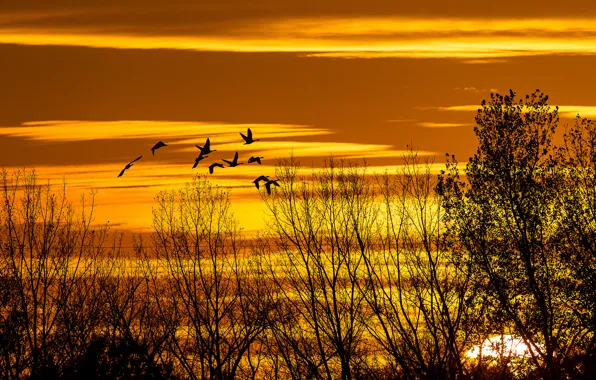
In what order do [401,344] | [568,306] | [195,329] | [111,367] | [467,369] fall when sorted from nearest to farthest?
[568,306], [467,369], [401,344], [111,367], [195,329]

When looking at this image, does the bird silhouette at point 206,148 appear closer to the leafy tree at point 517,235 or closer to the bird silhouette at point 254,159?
the bird silhouette at point 254,159

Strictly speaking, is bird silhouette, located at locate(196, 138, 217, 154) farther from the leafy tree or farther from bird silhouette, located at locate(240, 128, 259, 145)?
the leafy tree

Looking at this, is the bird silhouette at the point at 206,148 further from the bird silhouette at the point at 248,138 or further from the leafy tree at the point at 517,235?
the leafy tree at the point at 517,235

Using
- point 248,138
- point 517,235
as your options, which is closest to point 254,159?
point 248,138

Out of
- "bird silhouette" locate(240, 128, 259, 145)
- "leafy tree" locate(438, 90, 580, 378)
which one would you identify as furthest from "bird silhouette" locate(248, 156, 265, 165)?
"leafy tree" locate(438, 90, 580, 378)

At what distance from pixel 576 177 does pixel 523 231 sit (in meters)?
2.83

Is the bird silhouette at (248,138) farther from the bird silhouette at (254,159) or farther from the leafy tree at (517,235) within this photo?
the leafy tree at (517,235)

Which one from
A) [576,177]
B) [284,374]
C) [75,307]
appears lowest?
[284,374]

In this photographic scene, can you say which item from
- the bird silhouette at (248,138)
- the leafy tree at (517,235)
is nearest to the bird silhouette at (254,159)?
the bird silhouette at (248,138)

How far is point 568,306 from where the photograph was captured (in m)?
36.8

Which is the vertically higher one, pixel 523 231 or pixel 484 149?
pixel 484 149

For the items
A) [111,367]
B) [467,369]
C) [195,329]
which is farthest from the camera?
[195,329]

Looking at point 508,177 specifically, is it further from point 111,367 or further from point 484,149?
point 111,367

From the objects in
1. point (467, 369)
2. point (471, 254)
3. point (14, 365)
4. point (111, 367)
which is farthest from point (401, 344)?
point (14, 365)
